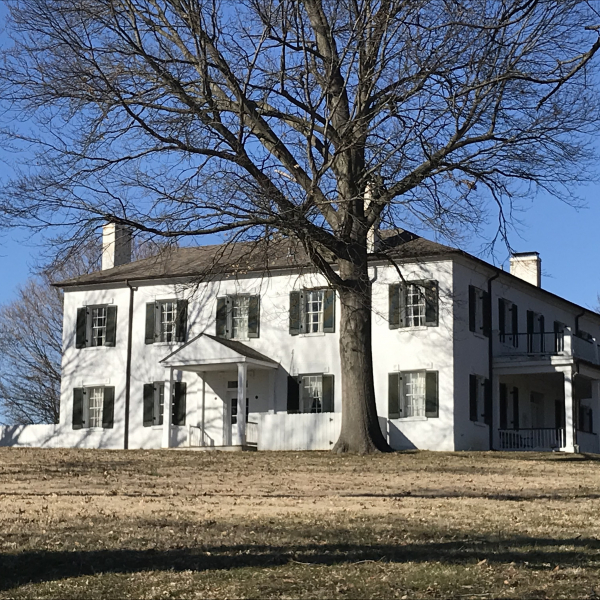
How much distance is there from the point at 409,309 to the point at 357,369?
597 centimetres

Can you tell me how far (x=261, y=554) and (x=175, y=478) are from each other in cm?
1063

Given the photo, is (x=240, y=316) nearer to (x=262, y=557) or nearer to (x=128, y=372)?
(x=128, y=372)

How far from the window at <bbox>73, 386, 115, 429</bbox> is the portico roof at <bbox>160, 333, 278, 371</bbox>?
3.89 m

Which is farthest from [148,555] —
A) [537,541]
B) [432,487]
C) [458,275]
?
[458,275]

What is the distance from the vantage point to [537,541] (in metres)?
11.2

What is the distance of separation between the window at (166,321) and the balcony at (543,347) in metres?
10.2

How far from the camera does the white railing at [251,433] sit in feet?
108

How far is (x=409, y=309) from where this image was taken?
32156mm

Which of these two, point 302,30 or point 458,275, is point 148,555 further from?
point 458,275

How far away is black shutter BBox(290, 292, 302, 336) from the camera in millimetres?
33625

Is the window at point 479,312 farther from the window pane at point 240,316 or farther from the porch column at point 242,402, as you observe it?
the window pane at point 240,316

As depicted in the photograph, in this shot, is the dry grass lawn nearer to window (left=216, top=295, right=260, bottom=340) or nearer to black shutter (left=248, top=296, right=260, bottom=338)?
black shutter (left=248, top=296, right=260, bottom=338)

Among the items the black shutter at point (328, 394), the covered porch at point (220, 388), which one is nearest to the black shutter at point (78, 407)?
the covered porch at point (220, 388)

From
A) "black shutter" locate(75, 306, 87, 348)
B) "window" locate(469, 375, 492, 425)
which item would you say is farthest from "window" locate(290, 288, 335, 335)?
"black shutter" locate(75, 306, 87, 348)
